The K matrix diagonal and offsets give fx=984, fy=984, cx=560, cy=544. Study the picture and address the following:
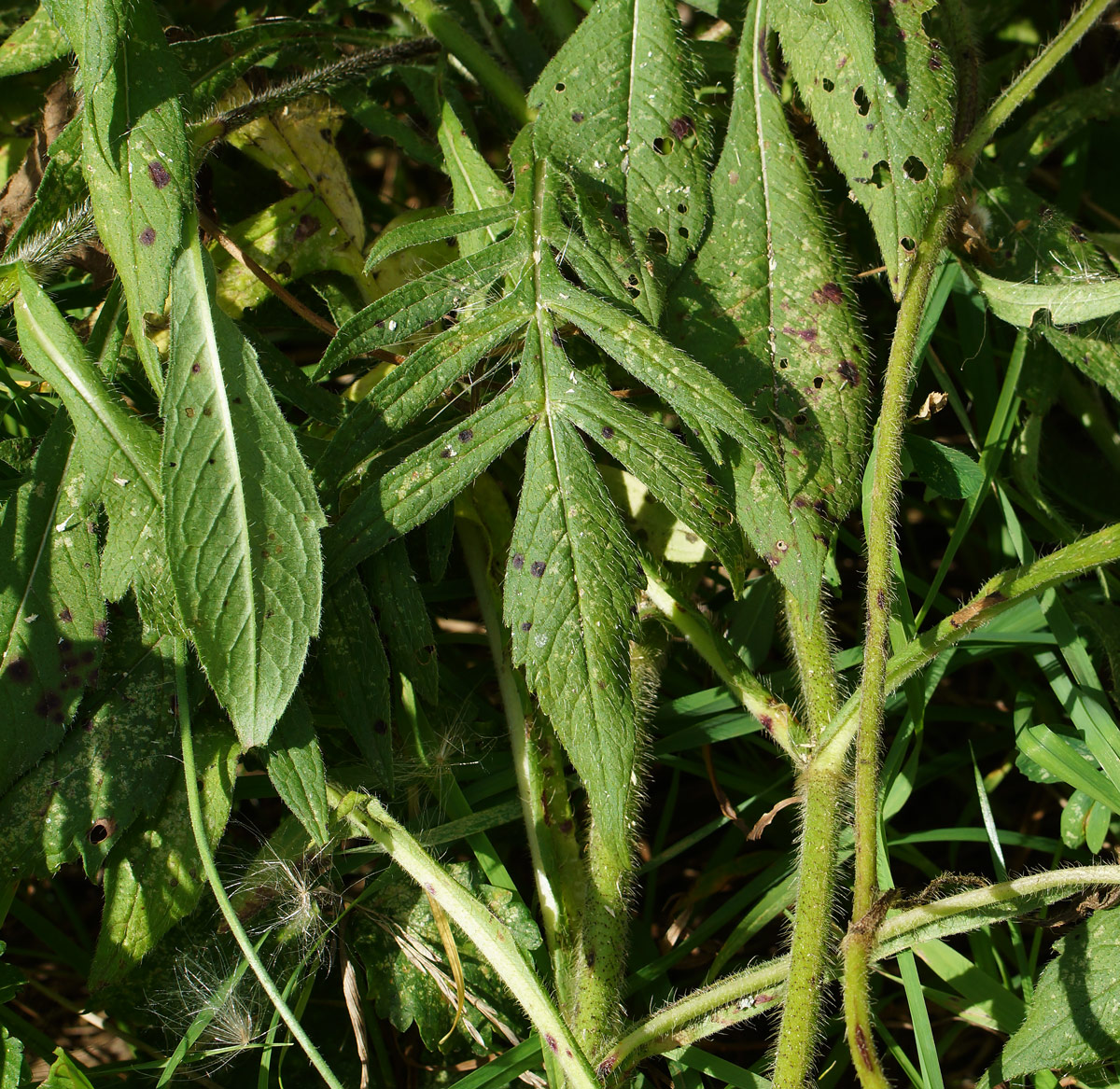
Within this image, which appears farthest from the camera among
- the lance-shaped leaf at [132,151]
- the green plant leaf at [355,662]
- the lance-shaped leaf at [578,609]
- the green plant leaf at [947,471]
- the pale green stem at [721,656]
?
the green plant leaf at [947,471]

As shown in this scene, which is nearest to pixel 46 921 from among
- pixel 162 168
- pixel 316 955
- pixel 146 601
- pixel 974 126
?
pixel 316 955

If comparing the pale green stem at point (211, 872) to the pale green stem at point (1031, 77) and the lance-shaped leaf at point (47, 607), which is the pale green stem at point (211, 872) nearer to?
the lance-shaped leaf at point (47, 607)

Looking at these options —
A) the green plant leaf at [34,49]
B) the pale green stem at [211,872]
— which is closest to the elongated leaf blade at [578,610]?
the pale green stem at [211,872]

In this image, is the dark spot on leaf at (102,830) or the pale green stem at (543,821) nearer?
the dark spot on leaf at (102,830)

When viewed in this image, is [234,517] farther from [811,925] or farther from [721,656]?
[811,925]

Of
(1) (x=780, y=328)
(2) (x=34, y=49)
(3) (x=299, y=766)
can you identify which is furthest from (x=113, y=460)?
(1) (x=780, y=328)

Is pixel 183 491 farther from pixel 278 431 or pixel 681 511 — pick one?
pixel 681 511

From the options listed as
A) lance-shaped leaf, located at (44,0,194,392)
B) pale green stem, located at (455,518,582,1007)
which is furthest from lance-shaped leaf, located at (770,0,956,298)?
lance-shaped leaf, located at (44,0,194,392)
